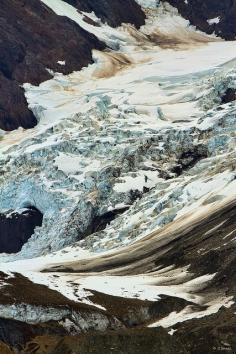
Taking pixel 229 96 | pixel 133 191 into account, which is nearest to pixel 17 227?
pixel 133 191

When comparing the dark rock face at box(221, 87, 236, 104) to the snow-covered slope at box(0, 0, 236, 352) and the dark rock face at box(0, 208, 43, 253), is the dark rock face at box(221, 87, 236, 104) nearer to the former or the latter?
the snow-covered slope at box(0, 0, 236, 352)

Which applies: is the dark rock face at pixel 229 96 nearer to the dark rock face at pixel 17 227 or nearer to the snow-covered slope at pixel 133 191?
the snow-covered slope at pixel 133 191

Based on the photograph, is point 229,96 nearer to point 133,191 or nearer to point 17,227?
point 133,191

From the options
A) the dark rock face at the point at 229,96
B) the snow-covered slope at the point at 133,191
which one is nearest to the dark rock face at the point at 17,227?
the snow-covered slope at the point at 133,191

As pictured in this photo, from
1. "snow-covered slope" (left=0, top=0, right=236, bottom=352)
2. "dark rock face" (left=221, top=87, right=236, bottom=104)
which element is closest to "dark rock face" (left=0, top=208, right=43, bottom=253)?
"snow-covered slope" (left=0, top=0, right=236, bottom=352)

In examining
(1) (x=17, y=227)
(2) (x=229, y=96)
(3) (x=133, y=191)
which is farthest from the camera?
(2) (x=229, y=96)
